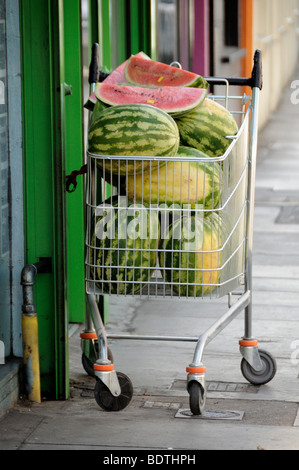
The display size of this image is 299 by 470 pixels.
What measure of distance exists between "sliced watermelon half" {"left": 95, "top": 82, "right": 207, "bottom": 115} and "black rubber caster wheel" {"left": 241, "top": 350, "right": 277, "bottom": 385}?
4.44ft

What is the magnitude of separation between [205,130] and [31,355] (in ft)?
4.46

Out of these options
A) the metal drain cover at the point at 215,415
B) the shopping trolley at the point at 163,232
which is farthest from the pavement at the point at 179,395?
the shopping trolley at the point at 163,232

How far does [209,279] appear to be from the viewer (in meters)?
4.32

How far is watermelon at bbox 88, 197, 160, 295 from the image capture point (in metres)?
4.29

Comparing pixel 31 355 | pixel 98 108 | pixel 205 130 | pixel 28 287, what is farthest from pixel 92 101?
pixel 31 355

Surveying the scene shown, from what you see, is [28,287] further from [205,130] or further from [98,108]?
[205,130]

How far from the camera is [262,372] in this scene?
4945 mm

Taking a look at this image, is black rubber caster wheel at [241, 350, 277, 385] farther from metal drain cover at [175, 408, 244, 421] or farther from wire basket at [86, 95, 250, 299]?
wire basket at [86, 95, 250, 299]

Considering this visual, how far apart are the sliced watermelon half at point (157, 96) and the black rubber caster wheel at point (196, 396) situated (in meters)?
1.26

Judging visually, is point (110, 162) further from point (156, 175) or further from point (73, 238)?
point (73, 238)

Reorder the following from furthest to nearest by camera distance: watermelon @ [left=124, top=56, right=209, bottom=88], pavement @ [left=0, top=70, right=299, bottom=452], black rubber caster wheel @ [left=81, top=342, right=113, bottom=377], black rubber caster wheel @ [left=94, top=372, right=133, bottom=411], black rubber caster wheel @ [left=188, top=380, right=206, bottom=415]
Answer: black rubber caster wheel @ [left=81, top=342, right=113, bottom=377]
watermelon @ [left=124, top=56, right=209, bottom=88]
black rubber caster wheel @ [left=94, top=372, right=133, bottom=411]
black rubber caster wheel @ [left=188, top=380, right=206, bottom=415]
pavement @ [left=0, top=70, right=299, bottom=452]

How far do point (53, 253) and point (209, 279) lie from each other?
2.69 feet

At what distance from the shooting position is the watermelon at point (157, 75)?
15.4 ft

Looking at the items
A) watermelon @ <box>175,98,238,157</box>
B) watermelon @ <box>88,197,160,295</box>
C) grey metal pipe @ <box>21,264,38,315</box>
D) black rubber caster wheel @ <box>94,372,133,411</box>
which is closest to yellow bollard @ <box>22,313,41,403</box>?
grey metal pipe @ <box>21,264,38,315</box>
